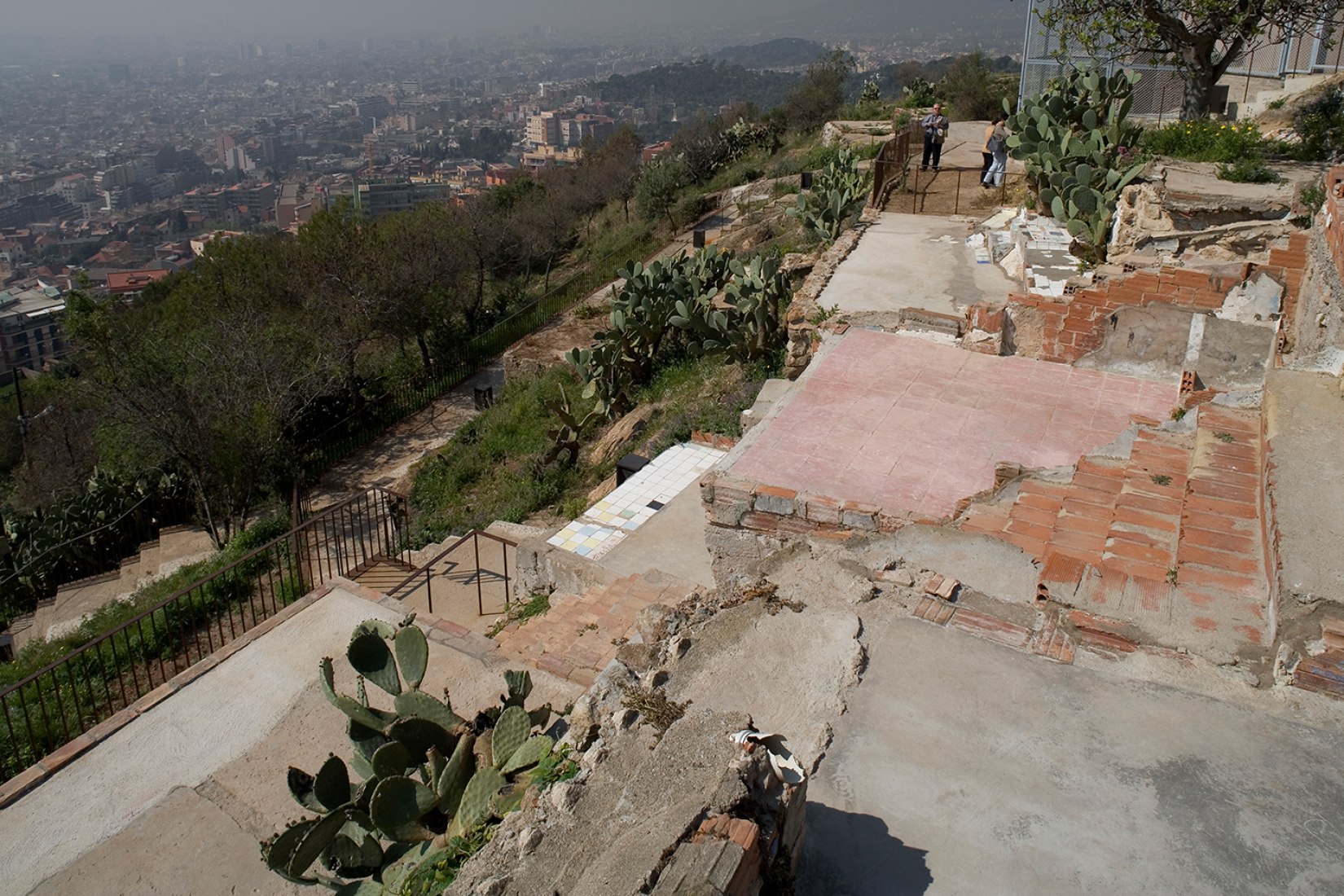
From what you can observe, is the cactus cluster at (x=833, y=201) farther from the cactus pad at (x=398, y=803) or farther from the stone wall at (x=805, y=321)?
the cactus pad at (x=398, y=803)

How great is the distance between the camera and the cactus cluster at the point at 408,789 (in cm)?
405

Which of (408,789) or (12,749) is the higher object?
(408,789)

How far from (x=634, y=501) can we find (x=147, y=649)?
468cm

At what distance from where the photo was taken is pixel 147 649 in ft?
28.5

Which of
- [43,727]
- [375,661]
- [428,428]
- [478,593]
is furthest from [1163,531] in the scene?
[428,428]

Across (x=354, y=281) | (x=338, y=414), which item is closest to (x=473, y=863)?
(x=338, y=414)

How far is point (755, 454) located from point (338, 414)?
37.4 ft

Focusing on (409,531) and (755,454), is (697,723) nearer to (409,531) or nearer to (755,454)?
(755,454)

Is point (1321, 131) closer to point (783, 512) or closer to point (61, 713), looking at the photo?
point (783, 512)

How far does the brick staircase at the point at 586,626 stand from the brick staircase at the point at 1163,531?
94.1 inches

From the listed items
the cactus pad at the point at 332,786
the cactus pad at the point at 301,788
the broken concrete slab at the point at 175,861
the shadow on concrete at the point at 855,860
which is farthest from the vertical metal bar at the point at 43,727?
the shadow on concrete at the point at 855,860

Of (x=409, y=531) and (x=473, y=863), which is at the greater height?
(x=473, y=863)

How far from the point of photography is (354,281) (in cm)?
1836

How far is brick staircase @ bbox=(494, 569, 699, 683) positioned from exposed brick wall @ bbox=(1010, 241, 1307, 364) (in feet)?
13.4
